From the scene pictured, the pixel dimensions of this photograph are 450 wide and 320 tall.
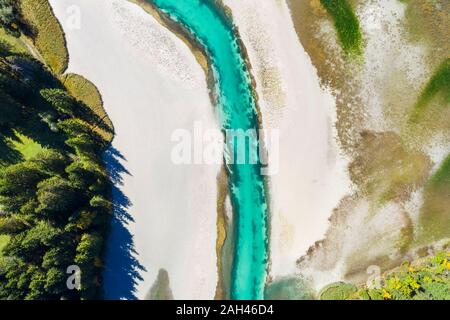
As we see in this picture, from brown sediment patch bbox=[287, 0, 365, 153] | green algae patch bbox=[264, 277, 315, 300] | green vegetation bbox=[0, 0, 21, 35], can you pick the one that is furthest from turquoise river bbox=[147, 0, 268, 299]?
green vegetation bbox=[0, 0, 21, 35]

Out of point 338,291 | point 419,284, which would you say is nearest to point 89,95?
point 338,291

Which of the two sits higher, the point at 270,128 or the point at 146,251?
the point at 270,128

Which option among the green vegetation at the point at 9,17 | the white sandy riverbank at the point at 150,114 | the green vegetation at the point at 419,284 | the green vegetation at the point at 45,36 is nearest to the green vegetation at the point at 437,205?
the green vegetation at the point at 419,284

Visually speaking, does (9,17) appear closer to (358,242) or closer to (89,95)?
(89,95)

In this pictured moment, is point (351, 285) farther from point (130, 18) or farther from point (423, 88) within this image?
point (130, 18)

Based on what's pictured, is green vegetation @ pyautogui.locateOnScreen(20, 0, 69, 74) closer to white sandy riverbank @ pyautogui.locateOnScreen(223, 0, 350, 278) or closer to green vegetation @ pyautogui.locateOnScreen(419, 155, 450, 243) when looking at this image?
white sandy riverbank @ pyautogui.locateOnScreen(223, 0, 350, 278)
